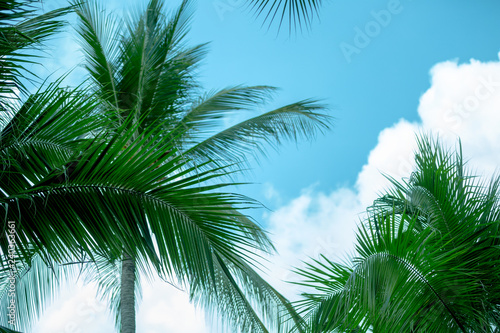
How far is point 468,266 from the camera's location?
17.4 feet

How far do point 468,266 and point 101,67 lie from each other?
16.6 feet

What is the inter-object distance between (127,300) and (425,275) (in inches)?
180

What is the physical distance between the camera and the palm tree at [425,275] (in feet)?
13.8

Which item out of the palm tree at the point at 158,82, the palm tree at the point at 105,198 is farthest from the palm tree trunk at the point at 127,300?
the palm tree at the point at 105,198

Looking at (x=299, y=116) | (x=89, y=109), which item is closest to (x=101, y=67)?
(x=299, y=116)

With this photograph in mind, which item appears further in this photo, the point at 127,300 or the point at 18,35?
the point at 127,300

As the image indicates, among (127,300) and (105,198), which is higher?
(127,300)

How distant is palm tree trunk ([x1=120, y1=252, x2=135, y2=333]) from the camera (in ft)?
24.7

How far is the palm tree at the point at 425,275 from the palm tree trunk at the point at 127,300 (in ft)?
11.3

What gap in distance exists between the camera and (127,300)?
7777 millimetres

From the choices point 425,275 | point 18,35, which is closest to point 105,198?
point 18,35

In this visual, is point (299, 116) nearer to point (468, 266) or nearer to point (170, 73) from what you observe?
point (170, 73)

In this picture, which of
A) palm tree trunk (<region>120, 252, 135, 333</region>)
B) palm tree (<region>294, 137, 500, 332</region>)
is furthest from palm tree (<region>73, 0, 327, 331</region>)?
palm tree (<region>294, 137, 500, 332</region>)

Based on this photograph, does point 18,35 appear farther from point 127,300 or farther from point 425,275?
point 127,300
